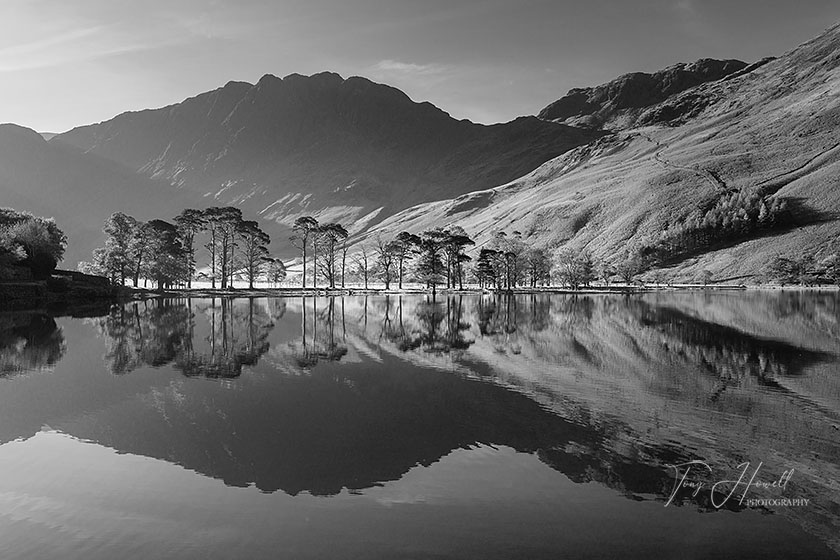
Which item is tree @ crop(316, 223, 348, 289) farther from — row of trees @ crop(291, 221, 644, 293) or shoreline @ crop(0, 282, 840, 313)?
shoreline @ crop(0, 282, 840, 313)

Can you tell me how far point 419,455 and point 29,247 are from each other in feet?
288

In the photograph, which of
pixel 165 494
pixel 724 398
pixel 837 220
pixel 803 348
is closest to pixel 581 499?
pixel 165 494

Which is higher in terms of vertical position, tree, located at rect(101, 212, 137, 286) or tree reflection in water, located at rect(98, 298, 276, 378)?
tree, located at rect(101, 212, 137, 286)

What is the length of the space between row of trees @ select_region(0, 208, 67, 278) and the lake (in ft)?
179

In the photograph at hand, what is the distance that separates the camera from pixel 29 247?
258 feet

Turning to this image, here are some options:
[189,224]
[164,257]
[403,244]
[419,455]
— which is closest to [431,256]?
[403,244]

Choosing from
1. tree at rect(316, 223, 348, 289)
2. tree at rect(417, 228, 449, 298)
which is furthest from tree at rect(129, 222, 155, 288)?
tree at rect(417, 228, 449, 298)

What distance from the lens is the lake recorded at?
10109 millimetres

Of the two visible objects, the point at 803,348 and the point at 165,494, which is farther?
the point at 803,348

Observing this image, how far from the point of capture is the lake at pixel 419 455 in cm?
1011

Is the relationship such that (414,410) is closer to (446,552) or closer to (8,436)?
(446,552)

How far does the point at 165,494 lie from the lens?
1207 cm

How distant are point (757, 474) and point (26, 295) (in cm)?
8724

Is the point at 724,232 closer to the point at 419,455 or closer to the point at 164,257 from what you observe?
the point at 164,257
